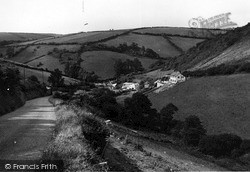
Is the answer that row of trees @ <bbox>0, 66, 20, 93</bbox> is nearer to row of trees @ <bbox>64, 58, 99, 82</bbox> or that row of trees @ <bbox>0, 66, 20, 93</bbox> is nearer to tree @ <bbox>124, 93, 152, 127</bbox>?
tree @ <bbox>124, 93, 152, 127</bbox>

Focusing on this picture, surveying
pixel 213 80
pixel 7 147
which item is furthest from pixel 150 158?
pixel 213 80

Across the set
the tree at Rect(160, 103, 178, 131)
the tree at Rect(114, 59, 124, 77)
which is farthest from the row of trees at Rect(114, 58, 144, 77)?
the tree at Rect(160, 103, 178, 131)

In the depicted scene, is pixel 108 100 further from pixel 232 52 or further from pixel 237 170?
pixel 232 52

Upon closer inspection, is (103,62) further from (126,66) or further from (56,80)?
(56,80)

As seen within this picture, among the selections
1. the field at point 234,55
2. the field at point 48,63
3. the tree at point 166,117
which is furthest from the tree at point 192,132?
the field at point 48,63

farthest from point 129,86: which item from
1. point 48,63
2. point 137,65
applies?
point 48,63

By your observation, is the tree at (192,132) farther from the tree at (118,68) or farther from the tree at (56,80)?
the tree at (118,68)

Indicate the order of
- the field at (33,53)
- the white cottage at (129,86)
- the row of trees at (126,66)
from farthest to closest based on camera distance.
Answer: the field at (33,53) < the row of trees at (126,66) < the white cottage at (129,86)
